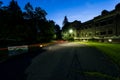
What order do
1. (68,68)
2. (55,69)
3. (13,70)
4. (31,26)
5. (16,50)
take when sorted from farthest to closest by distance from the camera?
(31,26) → (16,50) → (68,68) → (13,70) → (55,69)

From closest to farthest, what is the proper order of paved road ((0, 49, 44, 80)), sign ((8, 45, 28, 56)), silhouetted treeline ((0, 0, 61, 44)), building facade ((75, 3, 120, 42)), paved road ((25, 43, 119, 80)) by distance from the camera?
paved road ((25, 43, 119, 80))
paved road ((0, 49, 44, 80))
sign ((8, 45, 28, 56))
silhouetted treeline ((0, 0, 61, 44))
building facade ((75, 3, 120, 42))

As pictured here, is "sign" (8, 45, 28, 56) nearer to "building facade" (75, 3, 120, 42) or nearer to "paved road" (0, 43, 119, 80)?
"paved road" (0, 43, 119, 80)

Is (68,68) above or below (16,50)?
below

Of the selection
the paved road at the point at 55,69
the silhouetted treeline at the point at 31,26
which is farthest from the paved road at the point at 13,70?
the silhouetted treeline at the point at 31,26

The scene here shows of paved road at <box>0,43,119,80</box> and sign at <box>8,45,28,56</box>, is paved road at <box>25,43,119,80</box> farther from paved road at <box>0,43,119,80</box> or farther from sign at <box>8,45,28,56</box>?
sign at <box>8,45,28,56</box>

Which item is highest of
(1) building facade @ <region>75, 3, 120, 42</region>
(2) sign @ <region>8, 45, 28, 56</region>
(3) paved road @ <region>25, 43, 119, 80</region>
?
(1) building facade @ <region>75, 3, 120, 42</region>

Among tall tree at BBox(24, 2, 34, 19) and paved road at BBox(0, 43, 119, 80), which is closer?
paved road at BBox(0, 43, 119, 80)

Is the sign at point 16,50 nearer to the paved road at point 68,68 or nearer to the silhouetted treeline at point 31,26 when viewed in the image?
the paved road at point 68,68

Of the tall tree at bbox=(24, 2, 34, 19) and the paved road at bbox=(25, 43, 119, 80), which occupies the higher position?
the tall tree at bbox=(24, 2, 34, 19)

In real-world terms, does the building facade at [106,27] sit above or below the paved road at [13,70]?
above

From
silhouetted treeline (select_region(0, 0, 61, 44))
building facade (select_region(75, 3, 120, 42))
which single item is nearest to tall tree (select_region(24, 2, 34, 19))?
silhouetted treeline (select_region(0, 0, 61, 44))

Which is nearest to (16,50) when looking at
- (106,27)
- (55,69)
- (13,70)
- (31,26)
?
(13,70)

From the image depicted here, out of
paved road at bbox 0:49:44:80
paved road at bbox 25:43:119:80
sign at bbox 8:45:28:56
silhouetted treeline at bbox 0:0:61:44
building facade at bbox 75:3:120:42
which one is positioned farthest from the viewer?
building facade at bbox 75:3:120:42

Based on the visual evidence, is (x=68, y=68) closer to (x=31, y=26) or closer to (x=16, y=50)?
(x=16, y=50)
